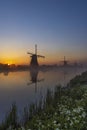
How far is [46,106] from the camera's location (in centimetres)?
1593

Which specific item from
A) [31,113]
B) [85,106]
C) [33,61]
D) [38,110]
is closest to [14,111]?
[31,113]

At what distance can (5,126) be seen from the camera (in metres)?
12.6

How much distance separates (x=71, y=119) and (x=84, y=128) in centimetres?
111

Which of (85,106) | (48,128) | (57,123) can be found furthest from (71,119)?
(85,106)

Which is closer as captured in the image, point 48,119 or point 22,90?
point 48,119

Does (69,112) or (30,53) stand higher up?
(30,53)

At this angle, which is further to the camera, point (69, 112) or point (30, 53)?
point (30, 53)

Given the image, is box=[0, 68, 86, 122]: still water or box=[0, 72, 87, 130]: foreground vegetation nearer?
box=[0, 72, 87, 130]: foreground vegetation

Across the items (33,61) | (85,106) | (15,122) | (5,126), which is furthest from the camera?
(33,61)

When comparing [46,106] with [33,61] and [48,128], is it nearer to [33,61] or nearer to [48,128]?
[48,128]

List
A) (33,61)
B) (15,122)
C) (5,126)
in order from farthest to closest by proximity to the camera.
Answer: (33,61), (15,122), (5,126)

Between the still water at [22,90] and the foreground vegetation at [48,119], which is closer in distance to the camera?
the foreground vegetation at [48,119]

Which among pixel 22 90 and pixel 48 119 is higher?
pixel 48 119

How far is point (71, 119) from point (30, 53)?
76.1 m
